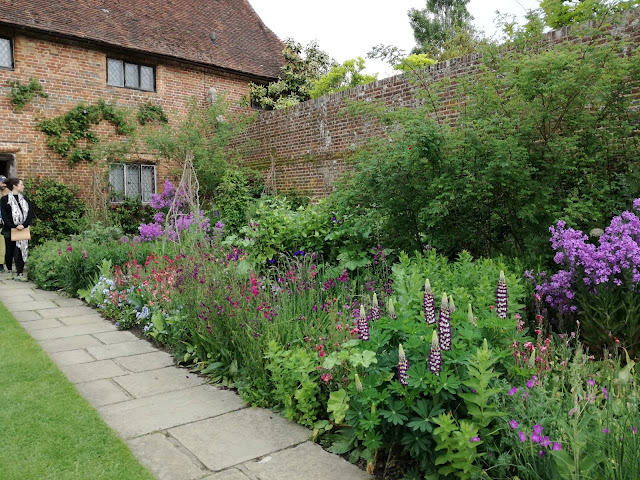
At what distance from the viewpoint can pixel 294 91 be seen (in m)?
17.4

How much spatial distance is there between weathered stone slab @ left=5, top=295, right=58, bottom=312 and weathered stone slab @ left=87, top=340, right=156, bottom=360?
7.63 feet

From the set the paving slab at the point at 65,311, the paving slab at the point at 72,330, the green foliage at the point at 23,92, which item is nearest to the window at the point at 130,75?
the green foliage at the point at 23,92

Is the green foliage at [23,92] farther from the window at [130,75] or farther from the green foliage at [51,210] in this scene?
the window at [130,75]

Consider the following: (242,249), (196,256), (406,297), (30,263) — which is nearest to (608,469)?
(406,297)

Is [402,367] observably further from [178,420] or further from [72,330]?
[72,330]

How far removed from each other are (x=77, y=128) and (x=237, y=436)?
12.0 m

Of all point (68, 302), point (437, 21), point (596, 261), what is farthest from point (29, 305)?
point (437, 21)

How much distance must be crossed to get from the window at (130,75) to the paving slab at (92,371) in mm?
11283

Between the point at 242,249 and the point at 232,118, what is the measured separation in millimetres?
8509

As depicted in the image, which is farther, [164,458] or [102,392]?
[102,392]

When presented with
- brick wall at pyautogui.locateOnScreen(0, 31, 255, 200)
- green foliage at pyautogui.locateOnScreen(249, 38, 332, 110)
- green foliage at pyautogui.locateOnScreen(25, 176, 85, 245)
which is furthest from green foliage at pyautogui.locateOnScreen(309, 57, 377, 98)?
green foliage at pyautogui.locateOnScreen(25, 176, 85, 245)

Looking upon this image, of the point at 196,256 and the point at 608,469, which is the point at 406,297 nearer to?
the point at 608,469

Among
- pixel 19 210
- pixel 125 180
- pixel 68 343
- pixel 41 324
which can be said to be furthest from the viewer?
pixel 125 180

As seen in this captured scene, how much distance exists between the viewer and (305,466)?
251cm
